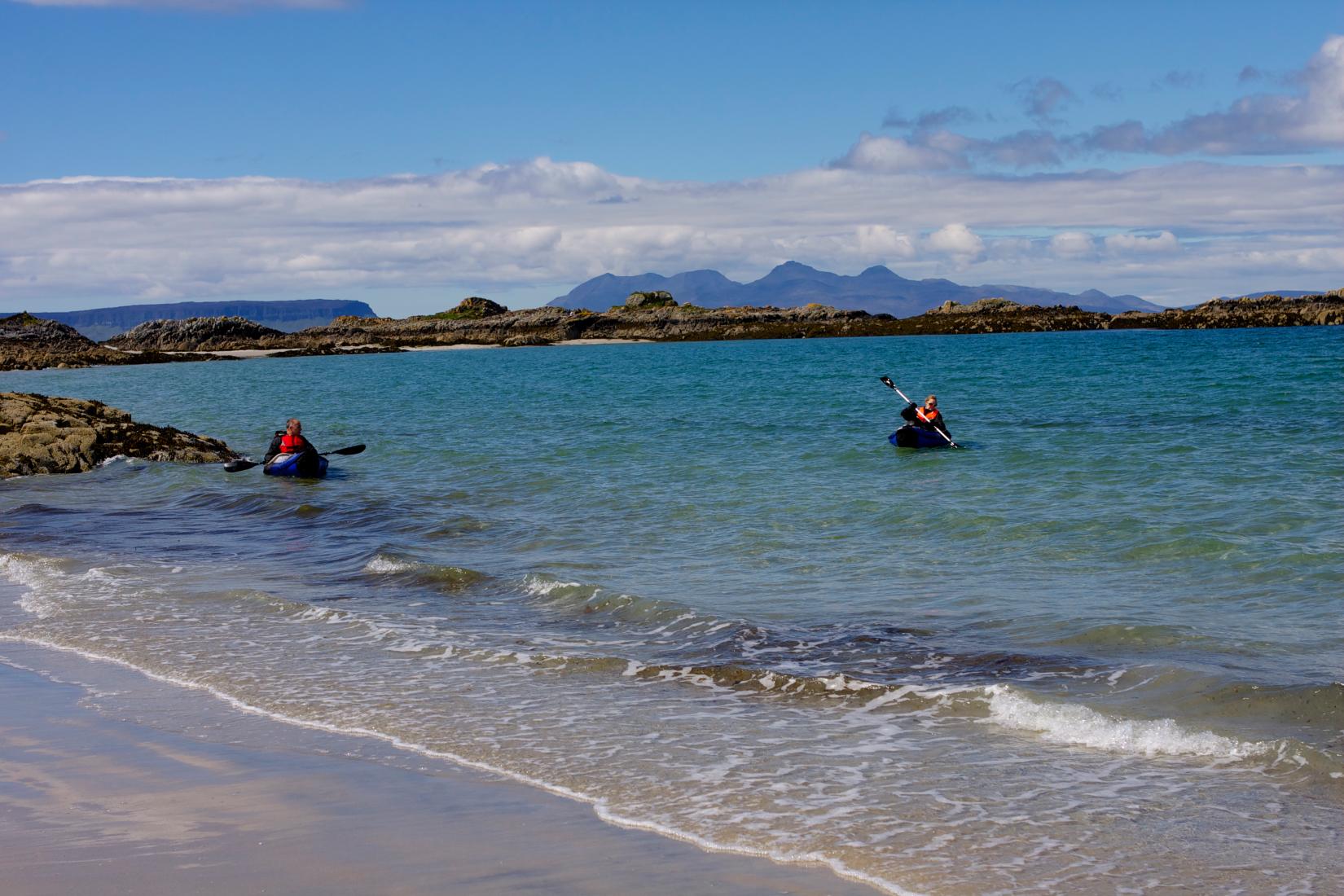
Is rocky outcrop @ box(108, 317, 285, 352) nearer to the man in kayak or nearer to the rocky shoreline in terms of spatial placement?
the rocky shoreline

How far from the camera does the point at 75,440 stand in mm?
28797

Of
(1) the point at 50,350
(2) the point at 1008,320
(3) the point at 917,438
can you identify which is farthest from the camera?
(2) the point at 1008,320

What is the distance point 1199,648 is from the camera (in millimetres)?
10891

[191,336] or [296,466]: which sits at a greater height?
[191,336]

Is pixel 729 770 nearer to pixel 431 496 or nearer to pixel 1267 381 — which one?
pixel 431 496

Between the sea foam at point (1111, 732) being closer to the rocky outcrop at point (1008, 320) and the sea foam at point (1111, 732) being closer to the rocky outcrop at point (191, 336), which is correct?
the rocky outcrop at point (1008, 320)

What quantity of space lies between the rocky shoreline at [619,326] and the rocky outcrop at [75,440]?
94.5 m

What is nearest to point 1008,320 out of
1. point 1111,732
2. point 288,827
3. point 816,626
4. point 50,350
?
point 50,350

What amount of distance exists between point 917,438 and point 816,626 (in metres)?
17.4

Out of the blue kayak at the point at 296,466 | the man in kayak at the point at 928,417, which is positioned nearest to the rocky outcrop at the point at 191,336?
the blue kayak at the point at 296,466

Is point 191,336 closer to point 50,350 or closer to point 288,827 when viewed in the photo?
point 50,350

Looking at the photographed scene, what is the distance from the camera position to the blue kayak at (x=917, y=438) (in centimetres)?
2878

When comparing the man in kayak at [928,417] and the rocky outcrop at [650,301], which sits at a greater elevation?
the rocky outcrop at [650,301]

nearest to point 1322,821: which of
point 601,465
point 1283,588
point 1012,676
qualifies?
point 1012,676
